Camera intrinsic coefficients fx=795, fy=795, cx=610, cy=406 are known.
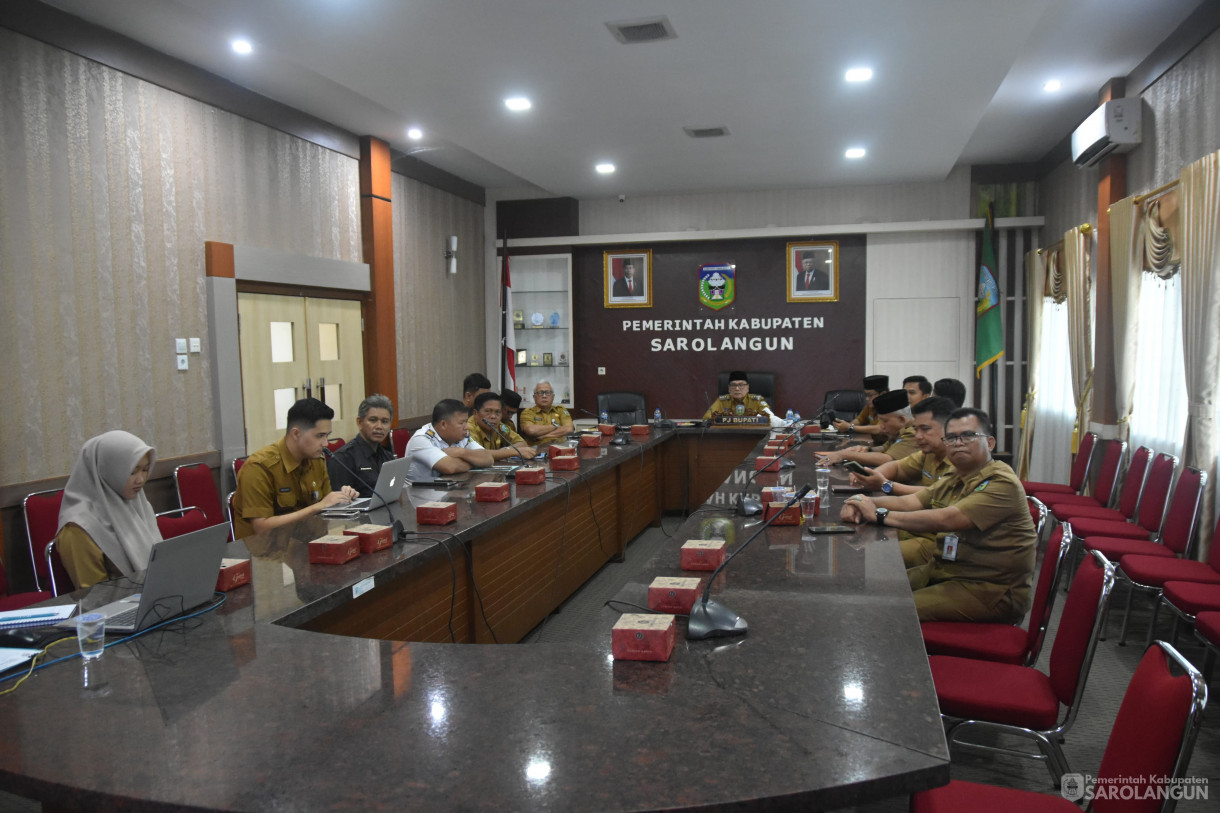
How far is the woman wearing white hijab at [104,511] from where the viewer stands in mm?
2529

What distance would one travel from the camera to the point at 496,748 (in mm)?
1290

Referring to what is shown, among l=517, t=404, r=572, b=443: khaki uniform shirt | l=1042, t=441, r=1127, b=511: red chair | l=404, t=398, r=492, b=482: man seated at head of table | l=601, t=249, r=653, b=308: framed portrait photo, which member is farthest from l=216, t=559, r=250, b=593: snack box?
l=601, t=249, r=653, b=308: framed portrait photo

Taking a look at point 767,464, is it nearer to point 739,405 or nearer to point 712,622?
point 712,622

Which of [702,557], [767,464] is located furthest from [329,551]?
[767,464]

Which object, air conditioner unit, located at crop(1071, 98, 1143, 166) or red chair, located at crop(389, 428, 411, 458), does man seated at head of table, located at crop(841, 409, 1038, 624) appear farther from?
red chair, located at crop(389, 428, 411, 458)

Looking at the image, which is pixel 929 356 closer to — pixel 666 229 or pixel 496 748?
pixel 666 229

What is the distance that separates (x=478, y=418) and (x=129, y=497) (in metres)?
2.66

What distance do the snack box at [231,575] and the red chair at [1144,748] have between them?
69.1 inches

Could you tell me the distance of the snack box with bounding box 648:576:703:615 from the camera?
1887 millimetres

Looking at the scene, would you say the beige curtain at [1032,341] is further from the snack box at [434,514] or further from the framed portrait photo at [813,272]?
the snack box at [434,514]

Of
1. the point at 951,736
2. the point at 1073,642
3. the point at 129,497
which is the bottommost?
the point at 951,736

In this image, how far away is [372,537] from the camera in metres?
2.54

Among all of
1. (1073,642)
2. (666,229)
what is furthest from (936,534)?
(666,229)

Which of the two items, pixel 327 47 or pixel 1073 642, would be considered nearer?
pixel 1073 642
